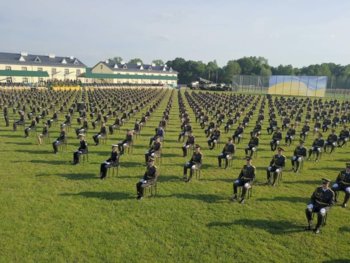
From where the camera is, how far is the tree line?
399ft

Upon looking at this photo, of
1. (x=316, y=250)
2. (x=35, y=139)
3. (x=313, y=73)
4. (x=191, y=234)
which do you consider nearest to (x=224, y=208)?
(x=191, y=234)

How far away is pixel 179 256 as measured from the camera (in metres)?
8.71

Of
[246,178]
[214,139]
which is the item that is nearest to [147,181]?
[246,178]

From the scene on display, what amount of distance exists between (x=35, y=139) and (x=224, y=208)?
1625 cm

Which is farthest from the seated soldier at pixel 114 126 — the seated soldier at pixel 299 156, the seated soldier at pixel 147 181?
the seated soldier at pixel 299 156

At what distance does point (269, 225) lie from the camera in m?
10.7

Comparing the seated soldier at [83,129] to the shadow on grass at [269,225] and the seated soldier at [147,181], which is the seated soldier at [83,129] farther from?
the shadow on grass at [269,225]

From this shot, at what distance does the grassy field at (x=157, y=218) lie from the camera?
887 cm

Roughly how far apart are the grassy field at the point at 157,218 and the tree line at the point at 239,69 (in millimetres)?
110545

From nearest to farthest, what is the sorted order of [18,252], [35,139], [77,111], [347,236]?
[18,252], [347,236], [35,139], [77,111]

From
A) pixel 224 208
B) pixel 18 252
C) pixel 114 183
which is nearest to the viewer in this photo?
pixel 18 252

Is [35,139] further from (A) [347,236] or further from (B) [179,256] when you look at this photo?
(A) [347,236]

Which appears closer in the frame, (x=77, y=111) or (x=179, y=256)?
(x=179, y=256)

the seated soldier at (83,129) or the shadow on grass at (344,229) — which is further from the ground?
the seated soldier at (83,129)
